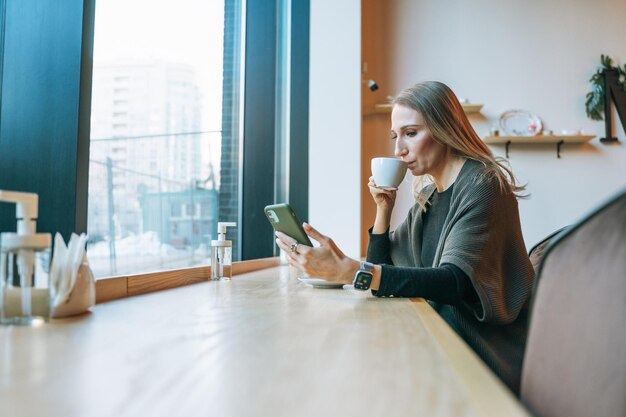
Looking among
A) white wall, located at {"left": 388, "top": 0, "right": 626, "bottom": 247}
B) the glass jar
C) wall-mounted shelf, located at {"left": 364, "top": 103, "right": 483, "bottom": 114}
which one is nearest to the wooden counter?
the glass jar

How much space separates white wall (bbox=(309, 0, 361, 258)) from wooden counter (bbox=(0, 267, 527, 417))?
2.01 m

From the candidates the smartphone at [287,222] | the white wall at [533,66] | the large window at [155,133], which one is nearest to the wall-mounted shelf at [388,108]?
the white wall at [533,66]

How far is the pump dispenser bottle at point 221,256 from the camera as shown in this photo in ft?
5.01

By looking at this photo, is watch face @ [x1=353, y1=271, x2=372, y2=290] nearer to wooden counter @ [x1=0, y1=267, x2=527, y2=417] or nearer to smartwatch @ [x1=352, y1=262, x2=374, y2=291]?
smartwatch @ [x1=352, y1=262, x2=374, y2=291]

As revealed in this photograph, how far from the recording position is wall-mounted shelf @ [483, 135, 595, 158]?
3709 mm

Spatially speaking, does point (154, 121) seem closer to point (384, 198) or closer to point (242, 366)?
point (384, 198)

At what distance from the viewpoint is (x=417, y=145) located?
1645 mm

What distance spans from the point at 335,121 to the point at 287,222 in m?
1.78

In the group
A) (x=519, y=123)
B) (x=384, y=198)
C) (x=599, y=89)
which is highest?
(x=599, y=89)

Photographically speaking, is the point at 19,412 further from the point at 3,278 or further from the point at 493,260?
the point at 493,260

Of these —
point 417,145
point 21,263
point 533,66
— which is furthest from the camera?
point 533,66

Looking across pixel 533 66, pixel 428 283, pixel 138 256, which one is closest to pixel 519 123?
pixel 533 66

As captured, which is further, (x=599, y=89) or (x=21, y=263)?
(x=599, y=89)

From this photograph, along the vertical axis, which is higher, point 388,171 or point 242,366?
point 388,171
